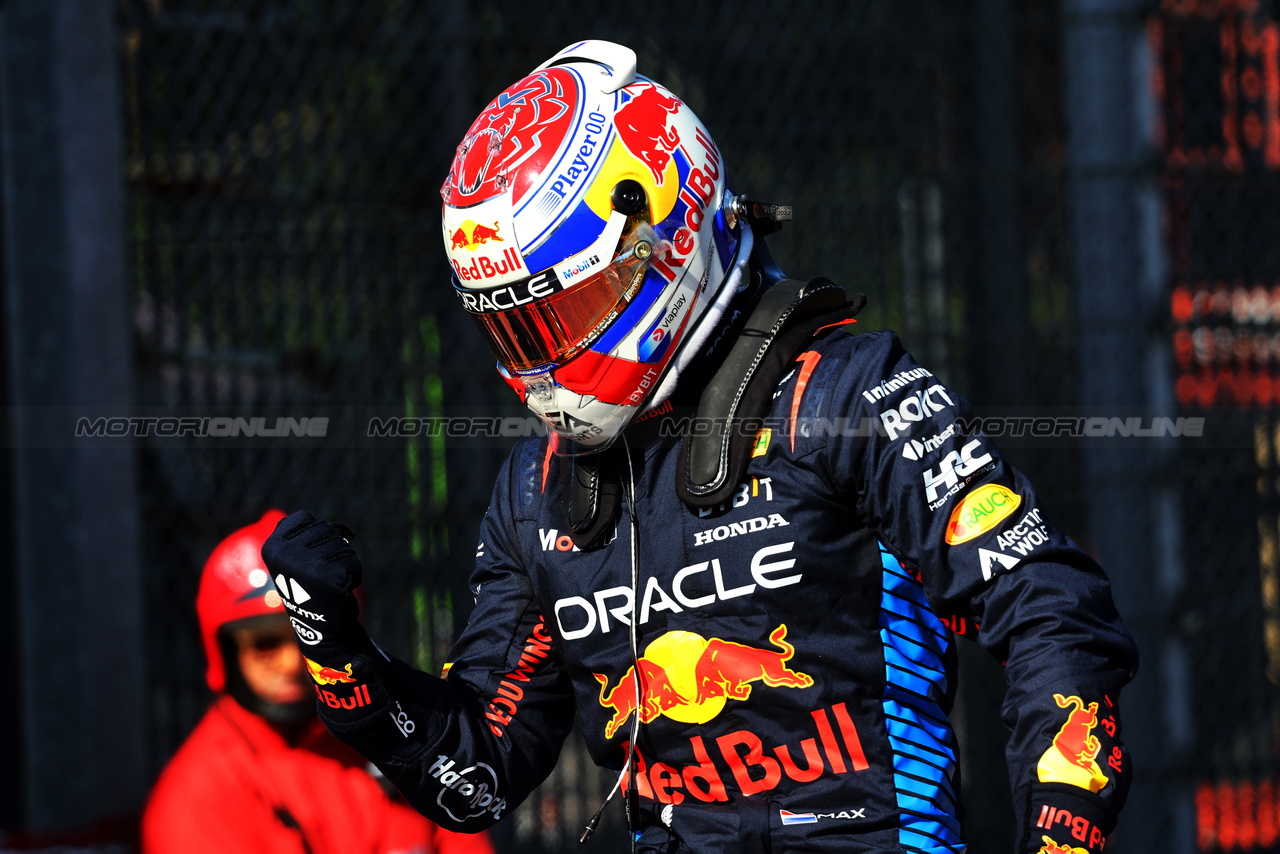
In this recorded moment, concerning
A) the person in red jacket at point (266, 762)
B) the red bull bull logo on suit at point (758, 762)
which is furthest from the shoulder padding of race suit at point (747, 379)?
the person in red jacket at point (266, 762)

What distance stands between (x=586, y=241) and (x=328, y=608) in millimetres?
642

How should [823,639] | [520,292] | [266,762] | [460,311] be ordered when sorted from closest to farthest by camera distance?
[823,639] < [520,292] < [266,762] < [460,311]

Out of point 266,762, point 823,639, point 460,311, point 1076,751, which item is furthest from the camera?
point 460,311

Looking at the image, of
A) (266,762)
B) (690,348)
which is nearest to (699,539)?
(690,348)

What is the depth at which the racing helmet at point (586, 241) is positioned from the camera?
193 cm

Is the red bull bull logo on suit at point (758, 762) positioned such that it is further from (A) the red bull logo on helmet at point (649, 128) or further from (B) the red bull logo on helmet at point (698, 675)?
(A) the red bull logo on helmet at point (649, 128)

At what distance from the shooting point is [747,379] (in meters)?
1.94

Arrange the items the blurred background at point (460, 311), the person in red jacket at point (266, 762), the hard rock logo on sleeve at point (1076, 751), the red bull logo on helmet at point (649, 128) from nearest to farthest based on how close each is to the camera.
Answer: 1. the hard rock logo on sleeve at point (1076, 751)
2. the red bull logo on helmet at point (649, 128)
3. the person in red jacket at point (266, 762)
4. the blurred background at point (460, 311)

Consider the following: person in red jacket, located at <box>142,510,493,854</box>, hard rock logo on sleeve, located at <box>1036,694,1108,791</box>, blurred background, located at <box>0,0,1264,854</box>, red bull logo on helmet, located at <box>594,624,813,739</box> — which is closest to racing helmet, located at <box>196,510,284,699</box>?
person in red jacket, located at <box>142,510,493,854</box>

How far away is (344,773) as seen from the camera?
10.7ft

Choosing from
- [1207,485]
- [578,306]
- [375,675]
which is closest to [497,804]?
[375,675]

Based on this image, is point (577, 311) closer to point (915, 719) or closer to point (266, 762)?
point (915, 719)

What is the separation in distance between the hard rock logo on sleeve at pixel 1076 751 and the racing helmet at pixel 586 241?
772 millimetres

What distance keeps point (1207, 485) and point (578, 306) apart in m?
3.80
